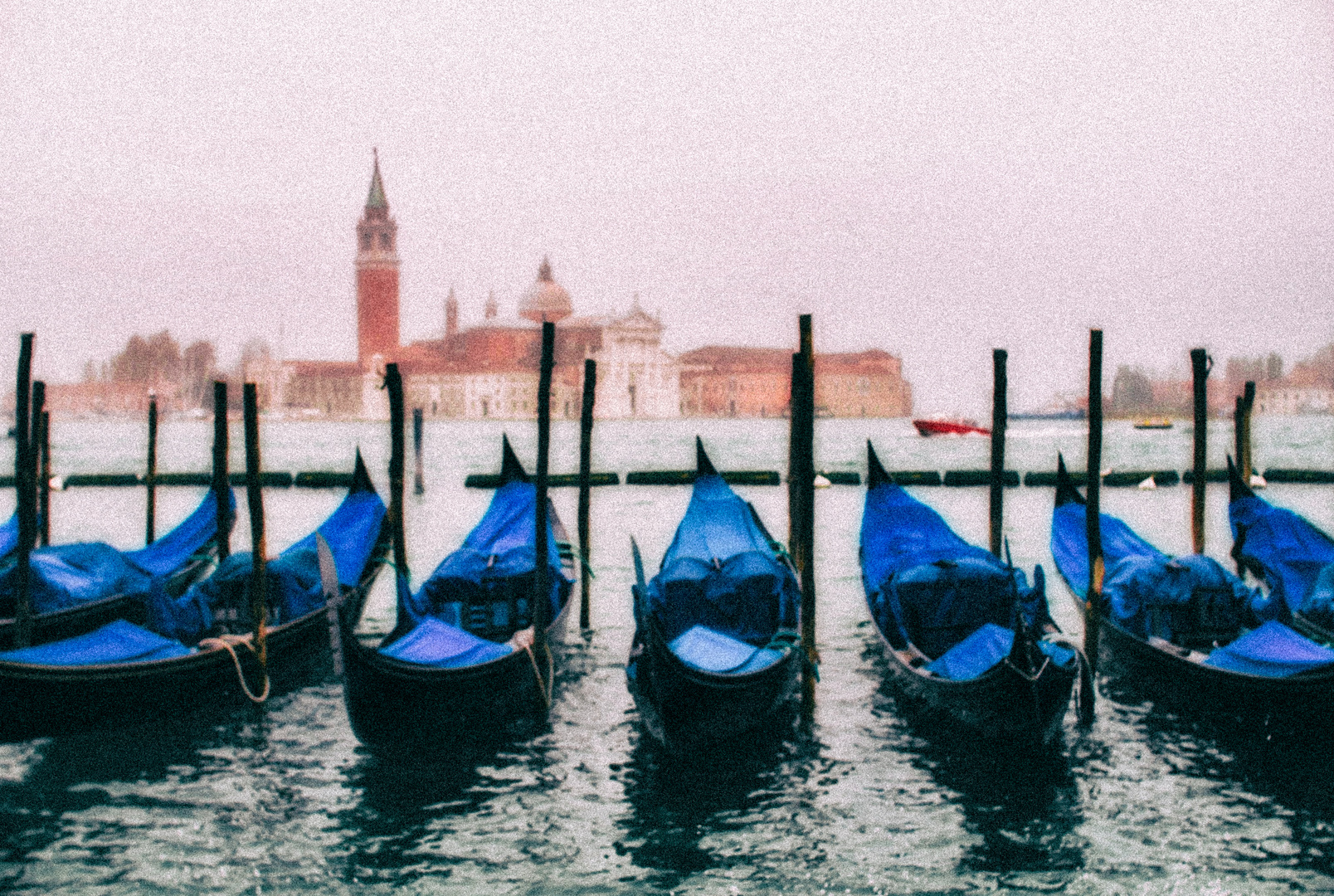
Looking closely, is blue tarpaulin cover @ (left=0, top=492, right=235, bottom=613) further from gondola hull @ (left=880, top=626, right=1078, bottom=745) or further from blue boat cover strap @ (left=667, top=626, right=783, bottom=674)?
gondola hull @ (left=880, top=626, right=1078, bottom=745)

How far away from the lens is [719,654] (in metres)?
6.22

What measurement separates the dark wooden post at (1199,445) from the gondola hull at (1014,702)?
11.4 feet

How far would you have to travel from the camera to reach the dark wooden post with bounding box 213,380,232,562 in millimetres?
8977

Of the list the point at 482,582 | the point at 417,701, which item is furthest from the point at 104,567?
the point at 417,701

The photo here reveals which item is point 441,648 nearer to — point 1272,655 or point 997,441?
point 1272,655

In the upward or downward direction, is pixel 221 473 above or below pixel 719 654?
above

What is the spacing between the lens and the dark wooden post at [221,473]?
8.98 meters

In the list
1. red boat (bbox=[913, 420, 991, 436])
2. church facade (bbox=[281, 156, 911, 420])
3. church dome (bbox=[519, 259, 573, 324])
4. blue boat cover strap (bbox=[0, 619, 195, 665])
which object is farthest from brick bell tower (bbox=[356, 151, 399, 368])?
blue boat cover strap (bbox=[0, 619, 195, 665])

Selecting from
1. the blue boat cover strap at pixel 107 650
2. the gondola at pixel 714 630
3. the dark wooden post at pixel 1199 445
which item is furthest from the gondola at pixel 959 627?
the blue boat cover strap at pixel 107 650

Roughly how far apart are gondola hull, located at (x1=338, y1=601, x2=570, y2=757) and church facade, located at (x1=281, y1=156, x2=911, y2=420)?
265 ft

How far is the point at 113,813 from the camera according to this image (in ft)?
18.0

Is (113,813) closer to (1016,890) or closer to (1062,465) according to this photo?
(1016,890)

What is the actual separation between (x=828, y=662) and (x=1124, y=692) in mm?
1863

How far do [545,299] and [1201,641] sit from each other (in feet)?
317
